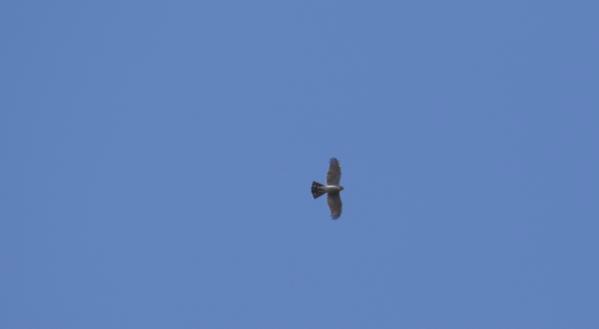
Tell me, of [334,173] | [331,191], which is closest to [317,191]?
[331,191]

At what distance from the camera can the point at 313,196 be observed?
199ft

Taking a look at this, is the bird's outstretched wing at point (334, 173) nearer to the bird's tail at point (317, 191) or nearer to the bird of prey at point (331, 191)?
the bird of prey at point (331, 191)

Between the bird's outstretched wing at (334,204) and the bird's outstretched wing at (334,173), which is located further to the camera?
the bird's outstretched wing at (334,173)

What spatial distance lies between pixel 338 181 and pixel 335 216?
68.6 inches

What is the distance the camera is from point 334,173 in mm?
61188

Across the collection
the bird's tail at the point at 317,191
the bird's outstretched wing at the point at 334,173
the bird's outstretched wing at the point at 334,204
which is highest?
the bird's outstretched wing at the point at 334,173

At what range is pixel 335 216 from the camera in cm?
6069

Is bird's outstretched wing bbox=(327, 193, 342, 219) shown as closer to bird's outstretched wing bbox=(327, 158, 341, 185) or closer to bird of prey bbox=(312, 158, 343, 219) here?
bird of prey bbox=(312, 158, 343, 219)

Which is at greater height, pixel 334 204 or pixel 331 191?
pixel 331 191

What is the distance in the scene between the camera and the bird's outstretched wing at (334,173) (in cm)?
6109

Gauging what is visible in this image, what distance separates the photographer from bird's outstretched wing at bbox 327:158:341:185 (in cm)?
6109

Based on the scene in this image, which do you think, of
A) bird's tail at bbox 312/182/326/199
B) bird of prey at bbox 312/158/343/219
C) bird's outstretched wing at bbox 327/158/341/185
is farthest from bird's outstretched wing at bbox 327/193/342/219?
bird's outstretched wing at bbox 327/158/341/185

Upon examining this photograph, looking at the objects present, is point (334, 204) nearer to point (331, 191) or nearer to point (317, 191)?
point (331, 191)

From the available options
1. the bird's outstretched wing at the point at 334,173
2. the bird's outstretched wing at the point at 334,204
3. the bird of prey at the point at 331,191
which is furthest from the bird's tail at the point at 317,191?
the bird's outstretched wing at the point at 334,173
